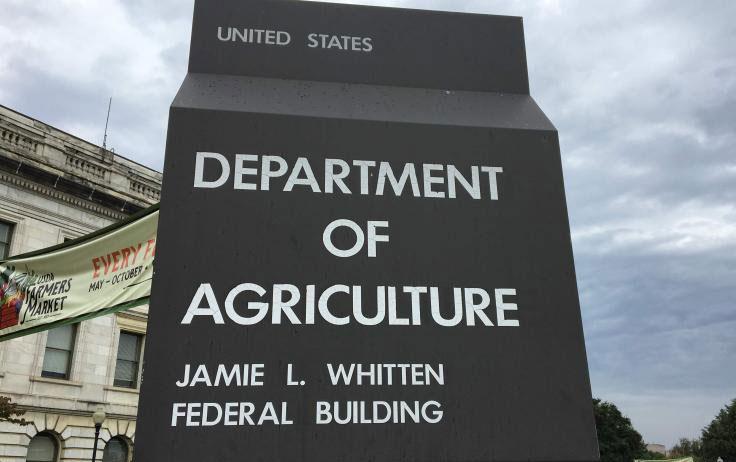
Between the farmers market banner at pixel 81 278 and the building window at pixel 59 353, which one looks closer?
the farmers market banner at pixel 81 278

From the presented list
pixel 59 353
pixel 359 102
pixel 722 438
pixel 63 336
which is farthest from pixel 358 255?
pixel 722 438

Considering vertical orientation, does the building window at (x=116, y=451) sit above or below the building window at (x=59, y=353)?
below

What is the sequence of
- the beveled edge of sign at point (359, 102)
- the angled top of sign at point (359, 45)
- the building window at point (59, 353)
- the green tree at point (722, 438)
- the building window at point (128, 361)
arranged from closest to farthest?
the beveled edge of sign at point (359, 102) < the angled top of sign at point (359, 45) < the building window at point (59, 353) < the building window at point (128, 361) < the green tree at point (722, 438)

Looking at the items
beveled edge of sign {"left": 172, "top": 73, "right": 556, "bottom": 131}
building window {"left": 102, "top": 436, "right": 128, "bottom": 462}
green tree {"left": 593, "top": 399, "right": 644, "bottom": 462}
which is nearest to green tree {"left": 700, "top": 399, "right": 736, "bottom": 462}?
green tree {"left": 593, "top": 399, "right": 644, "bottom": 462}

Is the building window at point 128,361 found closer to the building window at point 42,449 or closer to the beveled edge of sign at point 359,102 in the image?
the building window at point 42,449

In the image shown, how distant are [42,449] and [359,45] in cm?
2265

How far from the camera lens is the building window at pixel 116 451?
904 inches

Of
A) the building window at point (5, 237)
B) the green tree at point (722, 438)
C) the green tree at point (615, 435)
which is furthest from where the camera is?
the green tree at point (615, 435)

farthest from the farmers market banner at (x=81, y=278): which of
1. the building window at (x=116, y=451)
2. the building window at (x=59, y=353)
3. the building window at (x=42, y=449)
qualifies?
the building window at (x=116, y=451)

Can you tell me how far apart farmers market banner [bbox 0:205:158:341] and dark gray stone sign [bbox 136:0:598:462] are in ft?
12.5

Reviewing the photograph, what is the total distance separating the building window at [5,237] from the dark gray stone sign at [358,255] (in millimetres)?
21047

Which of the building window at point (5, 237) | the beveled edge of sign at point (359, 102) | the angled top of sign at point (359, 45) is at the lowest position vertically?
the beveled edge of sign at point (359, 102)

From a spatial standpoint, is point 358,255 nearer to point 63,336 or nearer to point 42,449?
point 63,336

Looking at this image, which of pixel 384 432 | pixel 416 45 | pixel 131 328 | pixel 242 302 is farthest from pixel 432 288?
pixel 131 328
